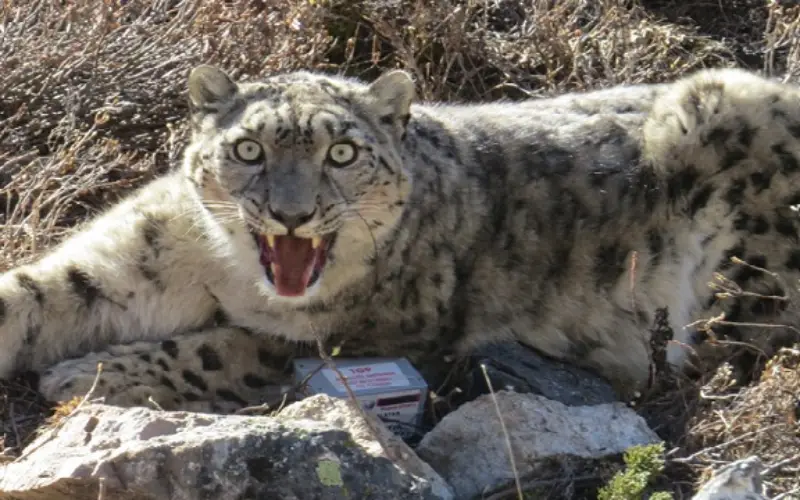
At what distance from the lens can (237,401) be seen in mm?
4934

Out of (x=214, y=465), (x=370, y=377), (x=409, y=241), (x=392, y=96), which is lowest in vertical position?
(x=370, y=377)

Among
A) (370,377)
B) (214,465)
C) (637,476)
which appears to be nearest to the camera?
(214,465)

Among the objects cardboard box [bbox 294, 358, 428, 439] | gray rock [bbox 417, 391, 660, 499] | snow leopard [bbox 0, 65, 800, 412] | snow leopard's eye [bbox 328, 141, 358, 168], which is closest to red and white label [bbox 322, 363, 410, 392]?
cardboard box [bbox 294, 358, 428, 439]

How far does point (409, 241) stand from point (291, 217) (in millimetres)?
745

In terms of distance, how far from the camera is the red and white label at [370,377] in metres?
4.78

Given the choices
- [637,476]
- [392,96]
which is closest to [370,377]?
[392,96]

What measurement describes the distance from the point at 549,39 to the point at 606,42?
33cm

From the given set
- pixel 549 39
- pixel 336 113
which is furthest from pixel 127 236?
pixel 549 39

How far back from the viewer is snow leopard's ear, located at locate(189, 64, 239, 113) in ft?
16.2

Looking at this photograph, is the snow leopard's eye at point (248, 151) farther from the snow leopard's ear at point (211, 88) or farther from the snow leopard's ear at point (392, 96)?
the snow leopard's ear at point (392, 96)

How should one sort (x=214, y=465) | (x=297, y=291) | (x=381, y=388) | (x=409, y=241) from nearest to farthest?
(x=214, y=465) < (x=297, y=291) < (x=381, y=388) < (x=409, y=241)

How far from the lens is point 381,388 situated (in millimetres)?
4750

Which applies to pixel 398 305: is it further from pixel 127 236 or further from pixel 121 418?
pixel 121 418

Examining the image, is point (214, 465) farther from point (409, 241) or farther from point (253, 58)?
point (253, 58)
